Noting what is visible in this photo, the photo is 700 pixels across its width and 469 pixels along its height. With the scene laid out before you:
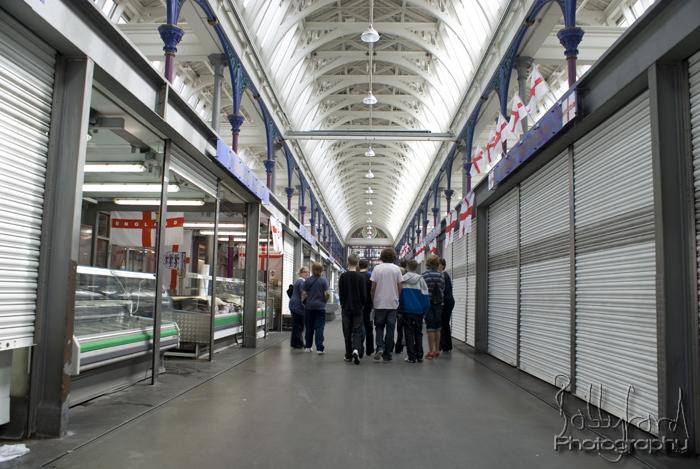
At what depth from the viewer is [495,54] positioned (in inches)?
357

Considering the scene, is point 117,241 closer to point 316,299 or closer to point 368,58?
point 316,299

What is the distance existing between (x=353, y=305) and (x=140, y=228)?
347 cm

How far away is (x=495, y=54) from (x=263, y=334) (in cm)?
737

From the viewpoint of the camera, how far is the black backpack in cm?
788

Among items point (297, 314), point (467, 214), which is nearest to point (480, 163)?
point (467, 214)

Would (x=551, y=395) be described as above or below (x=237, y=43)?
below

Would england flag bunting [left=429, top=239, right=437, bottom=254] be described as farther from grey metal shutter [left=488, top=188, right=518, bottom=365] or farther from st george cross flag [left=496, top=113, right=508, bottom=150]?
st george cross flag [left=496, top=113, right=508, bottom=150]

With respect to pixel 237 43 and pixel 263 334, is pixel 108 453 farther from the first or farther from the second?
pixel 263 334

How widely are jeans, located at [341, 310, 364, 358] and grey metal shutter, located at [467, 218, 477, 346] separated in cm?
314

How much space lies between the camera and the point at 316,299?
8078 mm

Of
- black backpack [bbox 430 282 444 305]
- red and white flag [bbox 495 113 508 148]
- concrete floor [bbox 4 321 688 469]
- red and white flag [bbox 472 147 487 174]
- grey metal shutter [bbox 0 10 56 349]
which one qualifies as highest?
red and white flag [bbox 495 113 508 148]

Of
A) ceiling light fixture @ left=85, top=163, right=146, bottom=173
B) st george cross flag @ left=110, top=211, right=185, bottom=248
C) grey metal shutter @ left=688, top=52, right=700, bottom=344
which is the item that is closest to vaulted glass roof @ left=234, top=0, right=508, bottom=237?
ceiling light fixture @ left=85, top=163, right=146, bottom=173

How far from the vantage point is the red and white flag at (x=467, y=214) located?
31.6 feet

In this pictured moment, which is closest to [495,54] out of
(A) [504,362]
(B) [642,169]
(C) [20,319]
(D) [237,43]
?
(D) [237,43]
